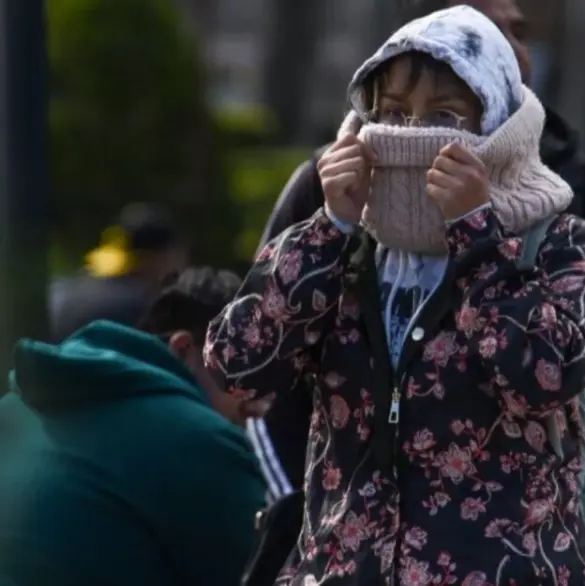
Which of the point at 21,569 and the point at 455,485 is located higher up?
the point at 455,485

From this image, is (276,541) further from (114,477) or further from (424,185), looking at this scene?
(424,185)

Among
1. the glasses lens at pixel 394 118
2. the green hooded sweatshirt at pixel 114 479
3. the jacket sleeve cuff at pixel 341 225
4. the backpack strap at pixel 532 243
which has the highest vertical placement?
the glasses lens at pixel 394 118

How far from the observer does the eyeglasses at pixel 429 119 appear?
2.71m

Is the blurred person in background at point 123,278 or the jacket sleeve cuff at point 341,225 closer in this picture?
the jacket sleeve cuff at point 341,225

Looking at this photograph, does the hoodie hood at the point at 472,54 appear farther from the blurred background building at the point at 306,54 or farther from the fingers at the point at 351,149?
the blurred background building at the point at 306,54

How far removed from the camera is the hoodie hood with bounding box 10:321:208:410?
3271mm

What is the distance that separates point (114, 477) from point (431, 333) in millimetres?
894

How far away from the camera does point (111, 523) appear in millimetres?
3285

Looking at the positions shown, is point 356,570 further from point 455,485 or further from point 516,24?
point 516,24

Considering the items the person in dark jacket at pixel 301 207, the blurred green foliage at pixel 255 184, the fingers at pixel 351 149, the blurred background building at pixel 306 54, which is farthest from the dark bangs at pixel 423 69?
the blurred background building at pixel 306 54

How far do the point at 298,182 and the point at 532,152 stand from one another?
81cm

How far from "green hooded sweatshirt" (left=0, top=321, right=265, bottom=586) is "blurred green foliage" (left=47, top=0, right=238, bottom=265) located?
877 cm

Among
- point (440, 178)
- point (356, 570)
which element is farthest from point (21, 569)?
point (440, 178)

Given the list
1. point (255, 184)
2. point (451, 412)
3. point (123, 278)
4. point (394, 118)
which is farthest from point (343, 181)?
point (255, 184)
